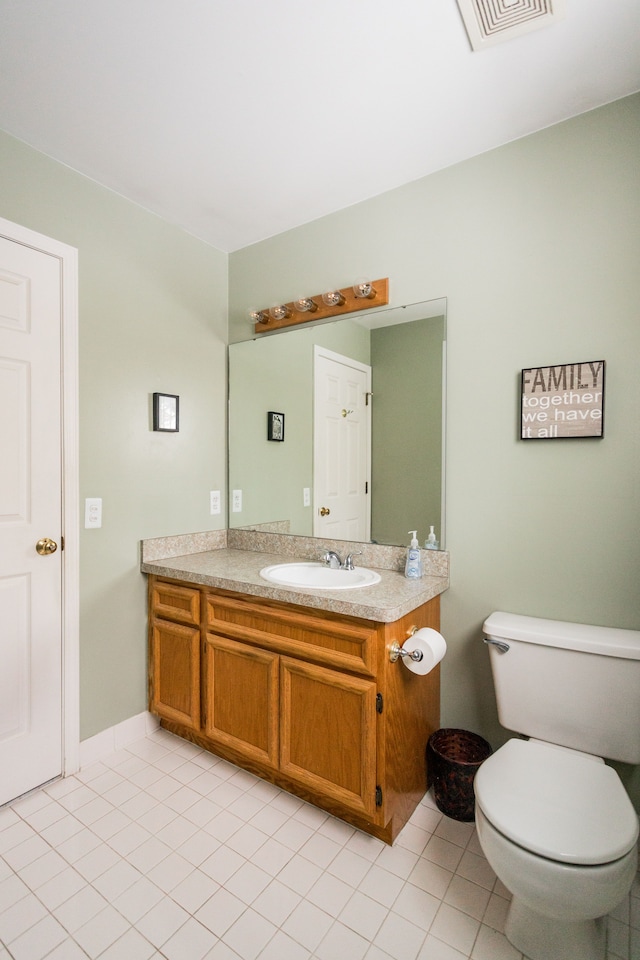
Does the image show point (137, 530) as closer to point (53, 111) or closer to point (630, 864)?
point (53, 111)

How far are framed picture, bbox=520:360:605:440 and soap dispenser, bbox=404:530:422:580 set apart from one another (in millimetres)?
595

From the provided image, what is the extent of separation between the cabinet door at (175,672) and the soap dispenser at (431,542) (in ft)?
3.46

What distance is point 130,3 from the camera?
1264 millimetres

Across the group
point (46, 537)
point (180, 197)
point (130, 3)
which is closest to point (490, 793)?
point (46, 537)

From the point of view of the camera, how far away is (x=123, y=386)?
2154 millimetres

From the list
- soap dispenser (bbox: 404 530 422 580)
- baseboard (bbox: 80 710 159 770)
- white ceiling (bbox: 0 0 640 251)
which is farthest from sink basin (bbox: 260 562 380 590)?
white ceiling (bbox: 0 0 640 251)

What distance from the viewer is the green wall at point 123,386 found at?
1.97 metres

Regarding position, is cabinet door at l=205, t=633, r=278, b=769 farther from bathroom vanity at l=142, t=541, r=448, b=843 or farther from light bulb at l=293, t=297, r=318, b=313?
light bulb at l=293, t=297, r=318, b=313

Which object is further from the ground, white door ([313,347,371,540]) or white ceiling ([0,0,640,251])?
white ceiling ([0,0,640,251])

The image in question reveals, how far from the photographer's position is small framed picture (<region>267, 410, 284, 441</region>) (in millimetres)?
2508

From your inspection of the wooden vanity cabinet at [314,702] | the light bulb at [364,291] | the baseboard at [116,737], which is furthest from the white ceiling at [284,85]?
the baseboard at [116,737]

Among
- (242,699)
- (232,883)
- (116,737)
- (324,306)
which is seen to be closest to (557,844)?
(232,883)

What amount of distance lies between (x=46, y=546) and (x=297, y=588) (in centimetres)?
103

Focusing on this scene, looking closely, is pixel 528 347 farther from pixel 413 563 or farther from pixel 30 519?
pixel 30 519
